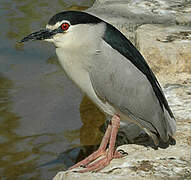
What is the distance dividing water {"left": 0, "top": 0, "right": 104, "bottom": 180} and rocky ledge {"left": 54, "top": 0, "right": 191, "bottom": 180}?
87cm

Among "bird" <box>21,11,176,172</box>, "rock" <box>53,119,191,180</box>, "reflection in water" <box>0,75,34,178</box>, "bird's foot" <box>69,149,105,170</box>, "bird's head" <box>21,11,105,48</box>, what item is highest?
"bird's head" <box>21,11,105,48</box>

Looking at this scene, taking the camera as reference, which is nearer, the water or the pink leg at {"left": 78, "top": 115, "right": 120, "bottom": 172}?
the pink leg at {"left": 78, "top": 115, "right": 120, "bottom": 172}

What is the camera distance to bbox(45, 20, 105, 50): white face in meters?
3.90

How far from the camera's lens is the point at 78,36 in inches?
154

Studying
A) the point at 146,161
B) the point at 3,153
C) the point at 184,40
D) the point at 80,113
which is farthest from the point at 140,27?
the point at 146,161

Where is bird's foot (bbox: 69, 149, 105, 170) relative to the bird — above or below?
below

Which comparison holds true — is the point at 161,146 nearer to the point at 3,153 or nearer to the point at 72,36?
the point at 72,36

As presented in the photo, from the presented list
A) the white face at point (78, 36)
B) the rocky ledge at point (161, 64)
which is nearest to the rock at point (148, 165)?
the rocky ledge at point (161, 64)

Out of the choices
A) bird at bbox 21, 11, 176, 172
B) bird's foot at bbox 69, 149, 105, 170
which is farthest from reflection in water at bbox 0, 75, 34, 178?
bird at bbox 21, 11, 176, 172

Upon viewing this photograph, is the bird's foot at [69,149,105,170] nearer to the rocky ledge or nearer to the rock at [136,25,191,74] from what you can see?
the rocky ledge

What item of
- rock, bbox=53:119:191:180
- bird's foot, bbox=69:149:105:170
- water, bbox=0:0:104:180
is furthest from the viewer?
water, bbox=0:0:104:180

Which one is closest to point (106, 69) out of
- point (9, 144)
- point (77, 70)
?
point (77, 70)

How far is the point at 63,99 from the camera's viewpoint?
6062 millimetres

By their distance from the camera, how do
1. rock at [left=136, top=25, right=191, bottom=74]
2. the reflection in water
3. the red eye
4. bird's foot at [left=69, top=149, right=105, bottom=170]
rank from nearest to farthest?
the red eye, bird's foot at [left=69, top=149, right=105, bottom=170], the reflection in water, rock at [left=136, top=25, right=191, bottom=74]
